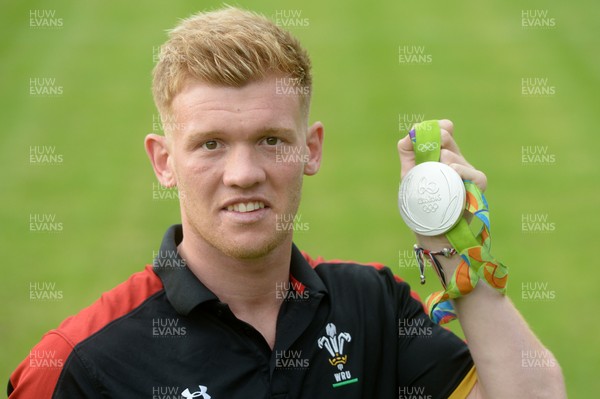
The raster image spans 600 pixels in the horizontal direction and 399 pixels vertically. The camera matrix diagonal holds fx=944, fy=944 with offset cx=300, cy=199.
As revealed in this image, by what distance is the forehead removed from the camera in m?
2.86

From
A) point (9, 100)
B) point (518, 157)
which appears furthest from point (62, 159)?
point (518, 157)

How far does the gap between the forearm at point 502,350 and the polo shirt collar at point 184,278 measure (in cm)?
49

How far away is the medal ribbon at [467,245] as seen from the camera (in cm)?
288

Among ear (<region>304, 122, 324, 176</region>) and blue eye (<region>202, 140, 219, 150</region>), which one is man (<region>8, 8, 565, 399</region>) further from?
ear (<region>304, 122, 324, 176</region>)

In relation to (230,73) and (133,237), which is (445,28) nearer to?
(133,237)

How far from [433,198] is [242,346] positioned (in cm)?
74

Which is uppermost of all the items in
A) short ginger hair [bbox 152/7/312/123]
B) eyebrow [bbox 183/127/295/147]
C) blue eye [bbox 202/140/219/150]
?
short ginger hair [bbox 152/7/312/123]

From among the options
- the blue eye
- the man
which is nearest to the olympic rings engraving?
the man

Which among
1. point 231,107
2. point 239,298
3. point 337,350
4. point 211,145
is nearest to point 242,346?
point 239,298

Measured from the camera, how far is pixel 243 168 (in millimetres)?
2828

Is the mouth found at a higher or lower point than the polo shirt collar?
higher

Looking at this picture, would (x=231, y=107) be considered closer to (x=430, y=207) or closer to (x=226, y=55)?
(x=226, y=55)

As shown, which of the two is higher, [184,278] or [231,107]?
[231,107]

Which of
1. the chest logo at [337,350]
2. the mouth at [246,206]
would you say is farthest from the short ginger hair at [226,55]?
the chest logo at [337,350]
